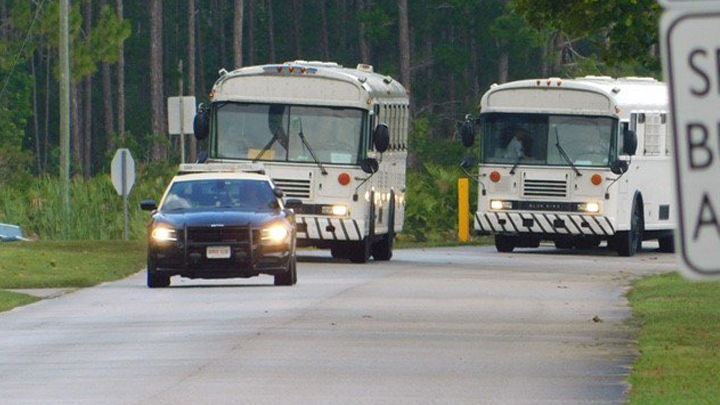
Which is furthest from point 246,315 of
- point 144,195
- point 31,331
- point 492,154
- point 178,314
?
point 144,195

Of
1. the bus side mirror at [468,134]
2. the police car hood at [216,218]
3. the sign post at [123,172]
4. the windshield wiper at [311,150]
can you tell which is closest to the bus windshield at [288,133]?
the windshield wiper at [311,150]

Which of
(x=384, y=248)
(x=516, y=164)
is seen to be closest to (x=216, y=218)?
(x=384, y=248)

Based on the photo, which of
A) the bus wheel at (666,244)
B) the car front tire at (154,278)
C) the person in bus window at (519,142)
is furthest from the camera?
the bus wheel at (666,244)

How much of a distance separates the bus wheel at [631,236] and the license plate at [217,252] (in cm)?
1326

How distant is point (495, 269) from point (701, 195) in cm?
2769

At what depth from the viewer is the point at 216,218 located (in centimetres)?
2652

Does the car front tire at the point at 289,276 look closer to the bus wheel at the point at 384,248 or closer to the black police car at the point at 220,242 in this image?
the black police car at the point at 220,242

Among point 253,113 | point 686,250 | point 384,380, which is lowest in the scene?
point 384,380

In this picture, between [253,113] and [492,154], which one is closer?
[253,113]

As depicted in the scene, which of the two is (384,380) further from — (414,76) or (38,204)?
(414,76)

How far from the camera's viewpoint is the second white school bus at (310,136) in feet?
110

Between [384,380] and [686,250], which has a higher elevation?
[686,250]

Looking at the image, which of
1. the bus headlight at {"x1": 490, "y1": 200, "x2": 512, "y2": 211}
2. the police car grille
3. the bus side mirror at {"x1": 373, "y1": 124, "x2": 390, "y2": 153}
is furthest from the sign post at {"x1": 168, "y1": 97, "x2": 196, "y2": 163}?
the police car grille

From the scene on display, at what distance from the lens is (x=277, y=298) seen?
25047 millimetres
